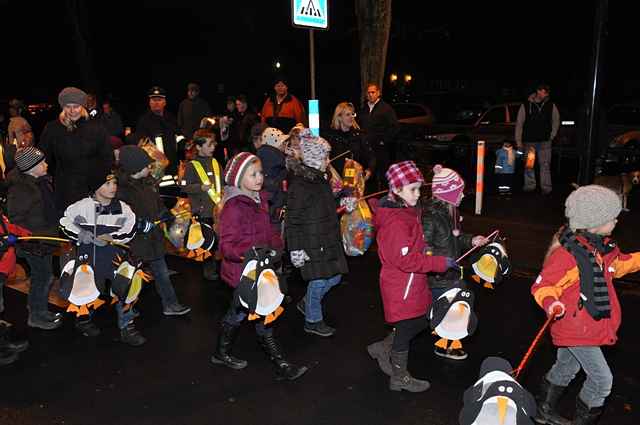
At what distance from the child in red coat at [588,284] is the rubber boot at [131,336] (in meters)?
3.52

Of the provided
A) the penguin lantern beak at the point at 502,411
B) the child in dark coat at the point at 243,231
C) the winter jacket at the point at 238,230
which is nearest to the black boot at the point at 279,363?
the child in dark coat at the point at 243,231

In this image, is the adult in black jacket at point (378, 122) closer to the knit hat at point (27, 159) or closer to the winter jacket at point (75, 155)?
the winter jacket at point (75, 155)

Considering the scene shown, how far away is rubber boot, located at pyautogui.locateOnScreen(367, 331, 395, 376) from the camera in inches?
195

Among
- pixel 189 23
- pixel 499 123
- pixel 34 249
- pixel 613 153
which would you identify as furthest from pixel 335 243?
pixel 189 23

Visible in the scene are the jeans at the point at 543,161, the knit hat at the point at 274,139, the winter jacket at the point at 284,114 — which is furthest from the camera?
the jeans at the point at 543,161

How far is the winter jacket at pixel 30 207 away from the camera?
225 inches

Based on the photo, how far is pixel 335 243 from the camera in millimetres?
5309

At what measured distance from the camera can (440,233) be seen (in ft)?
15.2

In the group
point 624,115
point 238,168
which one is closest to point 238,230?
point 238,168

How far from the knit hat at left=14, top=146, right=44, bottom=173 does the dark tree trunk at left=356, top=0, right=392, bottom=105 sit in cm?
983

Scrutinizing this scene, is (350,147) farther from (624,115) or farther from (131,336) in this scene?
(624,115)

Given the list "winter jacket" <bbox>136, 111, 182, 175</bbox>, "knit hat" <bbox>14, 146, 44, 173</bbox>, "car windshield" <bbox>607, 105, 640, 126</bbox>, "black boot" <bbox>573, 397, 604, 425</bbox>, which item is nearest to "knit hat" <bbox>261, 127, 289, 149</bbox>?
"knit hat" <bbox>14, 146, 44, 173</bbox>

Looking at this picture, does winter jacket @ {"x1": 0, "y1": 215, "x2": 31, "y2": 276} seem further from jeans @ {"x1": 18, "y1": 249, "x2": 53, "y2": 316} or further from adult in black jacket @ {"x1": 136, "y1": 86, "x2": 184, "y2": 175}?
adult in black jacket @ {"x1": 136, "y1": 86, "x2": 184, "y2": 175}

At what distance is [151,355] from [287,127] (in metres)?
6.28
